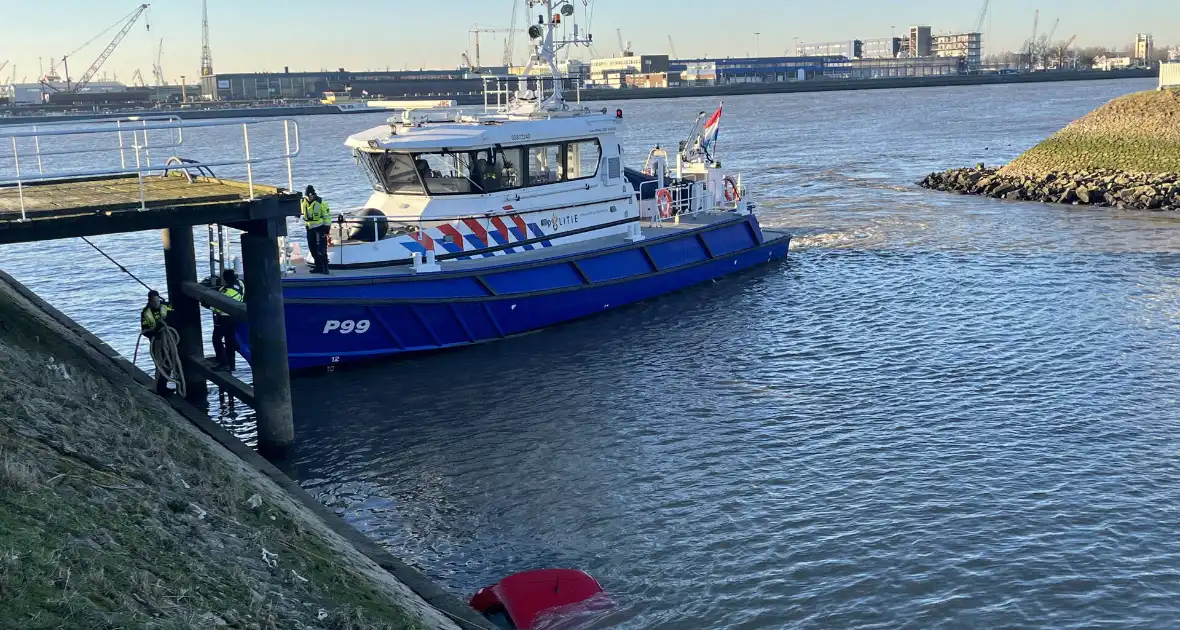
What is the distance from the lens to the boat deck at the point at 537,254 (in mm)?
16906

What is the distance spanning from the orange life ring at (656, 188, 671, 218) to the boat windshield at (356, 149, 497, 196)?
18.2 ft

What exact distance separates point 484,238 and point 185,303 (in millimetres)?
5051

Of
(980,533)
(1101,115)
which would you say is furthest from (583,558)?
(1101,115)

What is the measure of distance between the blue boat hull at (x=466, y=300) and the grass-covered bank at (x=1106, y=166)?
63.2 feet

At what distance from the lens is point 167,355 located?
1398 cm

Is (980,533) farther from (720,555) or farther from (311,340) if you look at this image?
(311,340)

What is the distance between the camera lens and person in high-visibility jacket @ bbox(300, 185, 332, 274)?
644 inches

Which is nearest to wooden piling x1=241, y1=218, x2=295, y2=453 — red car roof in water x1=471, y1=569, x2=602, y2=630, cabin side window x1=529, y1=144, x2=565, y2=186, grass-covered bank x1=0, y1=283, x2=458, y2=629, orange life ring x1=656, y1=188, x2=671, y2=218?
grass-covered bank x1=0, y1=283, x2=458, y2=629

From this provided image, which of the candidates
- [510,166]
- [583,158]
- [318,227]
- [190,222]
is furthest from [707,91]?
[190,222]

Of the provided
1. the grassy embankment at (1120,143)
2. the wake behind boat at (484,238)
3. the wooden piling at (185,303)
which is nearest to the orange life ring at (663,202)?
the wake behind boat at (484,238)

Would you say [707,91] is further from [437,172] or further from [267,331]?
[267,331]

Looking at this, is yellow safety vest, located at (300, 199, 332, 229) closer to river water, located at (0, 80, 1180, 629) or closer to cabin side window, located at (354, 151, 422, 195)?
cabin side window, located at (354, 151, 422, 195)

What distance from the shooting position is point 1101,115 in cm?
4491

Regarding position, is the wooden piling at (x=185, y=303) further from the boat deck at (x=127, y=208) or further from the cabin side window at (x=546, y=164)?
the cabin side window at (x=546, y=164)
